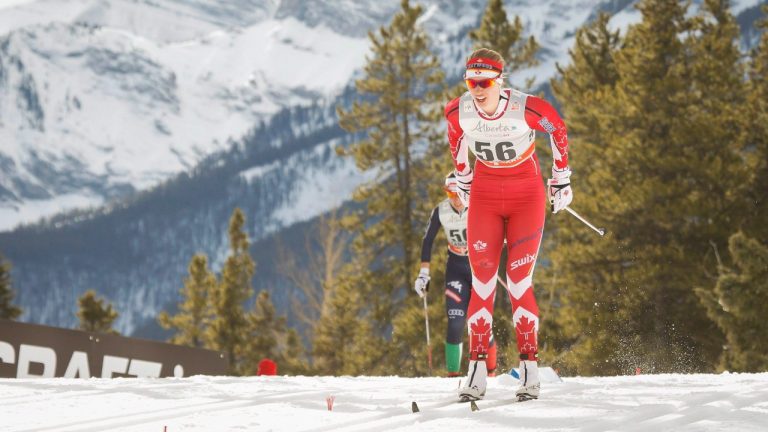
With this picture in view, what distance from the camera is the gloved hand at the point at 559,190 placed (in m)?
6.70

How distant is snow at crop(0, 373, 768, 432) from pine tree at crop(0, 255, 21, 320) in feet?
126

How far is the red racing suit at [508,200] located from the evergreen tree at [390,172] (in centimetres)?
2225

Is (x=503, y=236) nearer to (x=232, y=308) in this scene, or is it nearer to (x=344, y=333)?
(x=344, y=333)

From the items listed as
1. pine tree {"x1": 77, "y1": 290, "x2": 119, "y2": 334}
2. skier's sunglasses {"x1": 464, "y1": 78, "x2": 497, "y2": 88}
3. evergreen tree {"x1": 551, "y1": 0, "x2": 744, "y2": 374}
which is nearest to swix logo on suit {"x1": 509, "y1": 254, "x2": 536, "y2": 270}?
skier's sunglasses {"x1": 464, "y1": 78, "x2": 497, "y2": 88}

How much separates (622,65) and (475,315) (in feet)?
58.9

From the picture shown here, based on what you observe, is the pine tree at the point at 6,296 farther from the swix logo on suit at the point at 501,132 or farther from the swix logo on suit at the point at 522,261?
the swix logo on suit at the point at 522,261

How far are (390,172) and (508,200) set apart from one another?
25.7 meters

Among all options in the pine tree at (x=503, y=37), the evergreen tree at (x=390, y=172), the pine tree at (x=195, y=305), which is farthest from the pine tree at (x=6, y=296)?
the pine tree at (x=503, y=37)

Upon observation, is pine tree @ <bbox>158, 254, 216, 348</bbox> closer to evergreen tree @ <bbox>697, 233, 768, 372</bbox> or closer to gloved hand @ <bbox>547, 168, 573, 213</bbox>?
evergreen tree @ <bbox>697, 233, 768, 372</bbox>

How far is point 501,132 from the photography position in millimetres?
6539

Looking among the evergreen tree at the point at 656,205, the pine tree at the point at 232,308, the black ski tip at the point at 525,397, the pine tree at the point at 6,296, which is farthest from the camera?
the pine tree at the point at 6,296

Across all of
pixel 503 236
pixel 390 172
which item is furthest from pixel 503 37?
pixel 503 236

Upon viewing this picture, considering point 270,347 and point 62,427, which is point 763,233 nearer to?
point 62,427

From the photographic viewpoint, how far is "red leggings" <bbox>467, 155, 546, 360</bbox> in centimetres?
655
